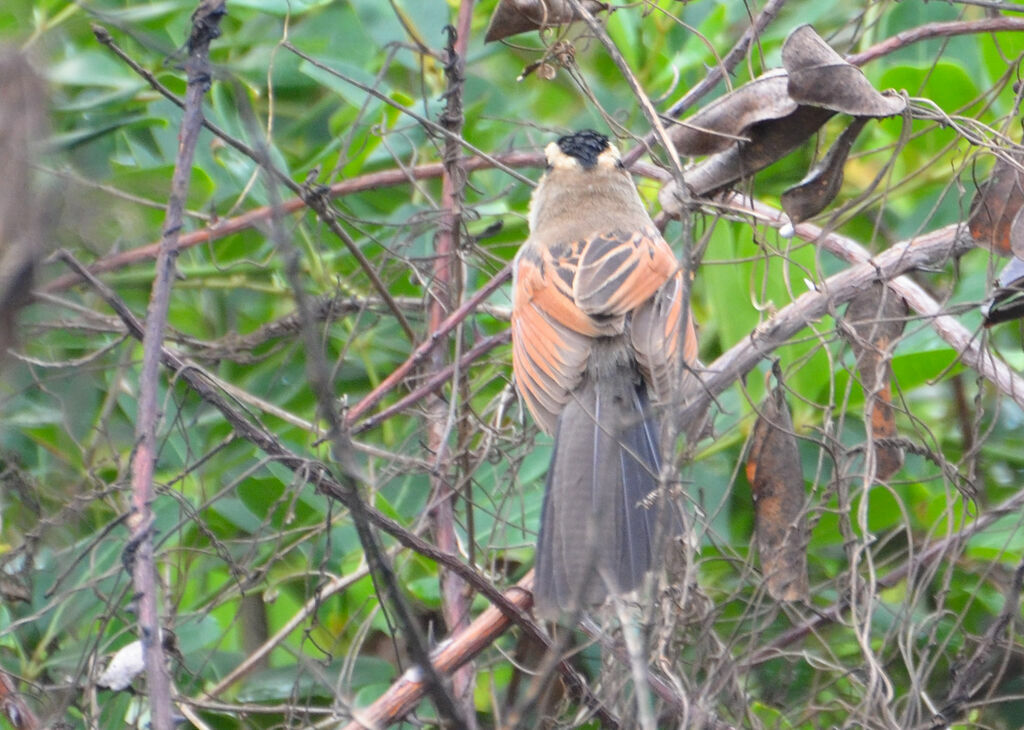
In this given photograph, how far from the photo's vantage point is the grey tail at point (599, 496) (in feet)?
8.87

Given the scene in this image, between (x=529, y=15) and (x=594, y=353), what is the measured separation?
0.96 m

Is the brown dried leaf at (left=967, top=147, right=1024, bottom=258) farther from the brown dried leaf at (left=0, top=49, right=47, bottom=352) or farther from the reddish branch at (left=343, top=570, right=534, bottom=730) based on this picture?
the brown dried leaf at (left=0, top=49, right=47, bottom=352)

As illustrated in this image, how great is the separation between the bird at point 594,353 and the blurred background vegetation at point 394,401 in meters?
0.15

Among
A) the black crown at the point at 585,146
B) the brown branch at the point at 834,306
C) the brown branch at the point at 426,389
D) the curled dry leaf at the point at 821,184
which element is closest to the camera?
the curled dry leaf at the point at 821,184

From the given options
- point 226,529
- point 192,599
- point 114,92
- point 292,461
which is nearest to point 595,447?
point 292,461

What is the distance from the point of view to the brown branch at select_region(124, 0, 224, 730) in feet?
5.82

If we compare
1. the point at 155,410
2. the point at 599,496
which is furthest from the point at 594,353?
the point at 155,410

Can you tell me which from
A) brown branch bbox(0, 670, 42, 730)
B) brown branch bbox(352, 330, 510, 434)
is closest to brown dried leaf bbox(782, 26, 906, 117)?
brown branch bbox(352, 330, 510, 434)

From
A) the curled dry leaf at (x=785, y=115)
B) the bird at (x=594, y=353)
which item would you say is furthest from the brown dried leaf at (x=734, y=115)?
the bird at (x=594, y=353)

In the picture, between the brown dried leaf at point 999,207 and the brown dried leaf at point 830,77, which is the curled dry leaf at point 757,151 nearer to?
the brown dried leaf at point 830,77

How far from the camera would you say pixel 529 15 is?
3150 millimetres

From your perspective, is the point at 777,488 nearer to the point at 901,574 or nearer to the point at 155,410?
the point at 901,574

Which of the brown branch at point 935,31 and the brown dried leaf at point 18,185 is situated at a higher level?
the brown dried leaf at point 18,185

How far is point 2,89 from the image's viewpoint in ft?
6.79
